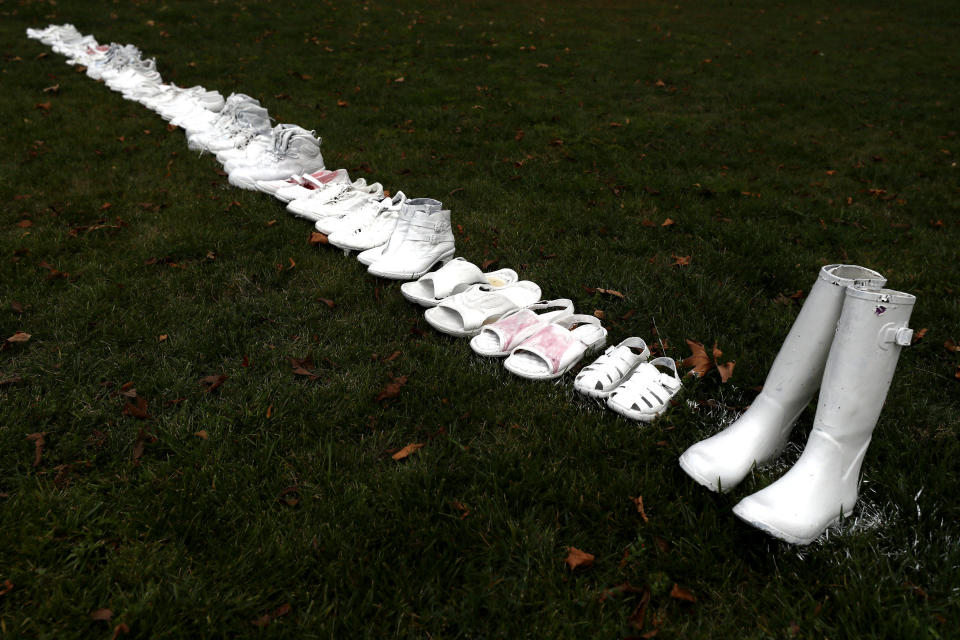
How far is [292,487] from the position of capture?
2090 millimetres

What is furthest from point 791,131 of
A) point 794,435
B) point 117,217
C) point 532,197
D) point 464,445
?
point 117,217

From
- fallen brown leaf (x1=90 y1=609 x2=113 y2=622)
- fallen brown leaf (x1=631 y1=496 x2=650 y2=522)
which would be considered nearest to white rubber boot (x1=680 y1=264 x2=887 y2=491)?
fallen brown leaf (x1=631 y1=496 x2=650 y2=522)

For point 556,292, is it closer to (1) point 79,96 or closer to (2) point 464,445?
(2) point 464,445

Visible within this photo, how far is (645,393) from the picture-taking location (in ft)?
8.23

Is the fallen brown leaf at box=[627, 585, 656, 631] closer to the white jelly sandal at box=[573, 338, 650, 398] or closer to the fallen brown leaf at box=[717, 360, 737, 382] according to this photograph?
the white jelly sandal at box=[573, 338, 650, 398]

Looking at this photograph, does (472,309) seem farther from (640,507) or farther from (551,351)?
(640,507)

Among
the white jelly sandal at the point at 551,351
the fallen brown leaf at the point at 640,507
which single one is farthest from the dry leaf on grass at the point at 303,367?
the fallen brown leaf at the point at 640,507

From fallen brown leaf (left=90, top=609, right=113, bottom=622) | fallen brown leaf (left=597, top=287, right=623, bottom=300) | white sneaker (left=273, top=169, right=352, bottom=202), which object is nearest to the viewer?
fallen brown leaf (left=90, top=609, right=113, bottom=622)

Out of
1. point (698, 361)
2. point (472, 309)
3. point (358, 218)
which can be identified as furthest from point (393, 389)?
point (358, 218)

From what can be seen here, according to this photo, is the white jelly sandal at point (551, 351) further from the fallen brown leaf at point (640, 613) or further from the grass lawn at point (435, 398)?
the fallen brown leaf at point (640, 613)

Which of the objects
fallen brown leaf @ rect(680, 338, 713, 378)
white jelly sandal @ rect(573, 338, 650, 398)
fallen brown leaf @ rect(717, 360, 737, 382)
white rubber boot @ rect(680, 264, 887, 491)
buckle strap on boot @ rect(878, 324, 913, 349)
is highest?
buckle strap on boot @ rect(878, 324, 913, 349)

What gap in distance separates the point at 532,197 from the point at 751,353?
2.63 metres

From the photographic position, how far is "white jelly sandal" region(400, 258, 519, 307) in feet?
10.7

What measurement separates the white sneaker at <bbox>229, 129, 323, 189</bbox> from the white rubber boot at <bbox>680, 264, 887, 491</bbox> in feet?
13.5
